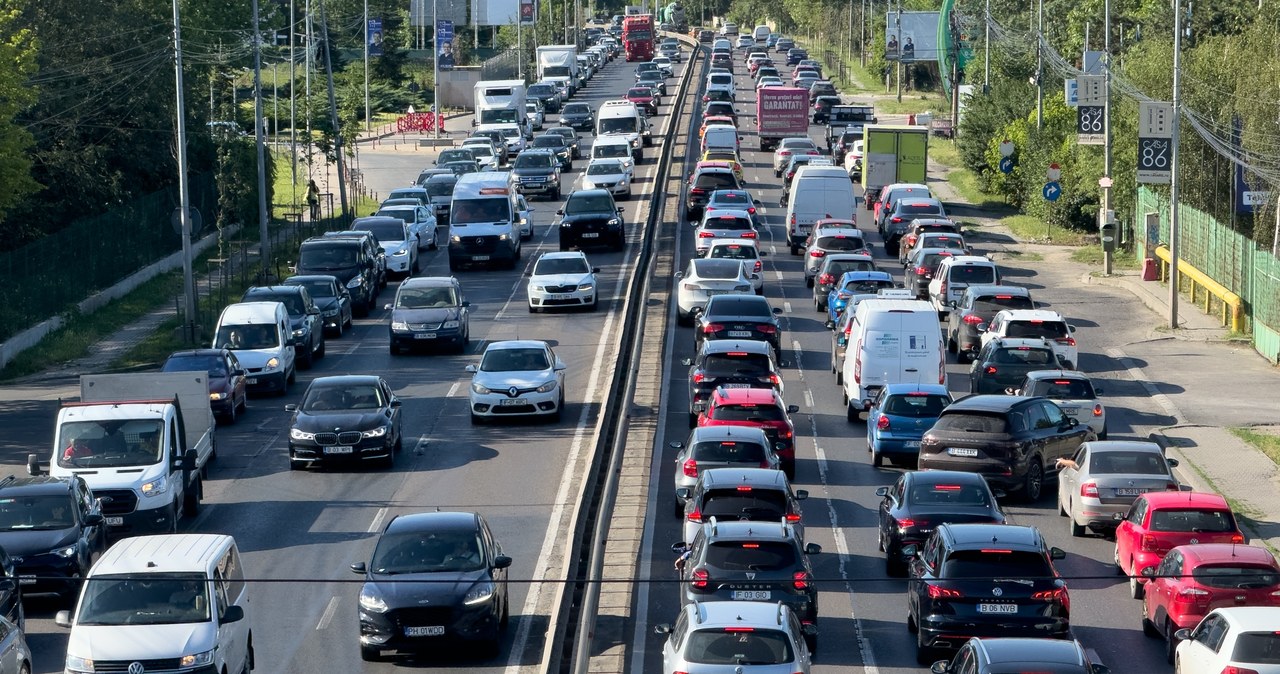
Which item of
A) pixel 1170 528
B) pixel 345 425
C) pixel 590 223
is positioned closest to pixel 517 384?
pixel 345 425

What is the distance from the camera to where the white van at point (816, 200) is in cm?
5488

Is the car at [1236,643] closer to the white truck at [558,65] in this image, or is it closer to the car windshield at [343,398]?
the car windshield at [343,398]

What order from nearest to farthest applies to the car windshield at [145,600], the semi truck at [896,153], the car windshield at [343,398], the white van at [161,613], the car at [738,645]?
the car at [738,645] < the white van at [161,613] < the car windshield at [145,600] < the car windshield at [343,398] < the semi truck at [896,153]

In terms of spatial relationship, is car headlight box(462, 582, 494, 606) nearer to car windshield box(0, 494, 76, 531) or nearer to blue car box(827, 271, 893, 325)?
car windshield box(0, 494, 76, 531)

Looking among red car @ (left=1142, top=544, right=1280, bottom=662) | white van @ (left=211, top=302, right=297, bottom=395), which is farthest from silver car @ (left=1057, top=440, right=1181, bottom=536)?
white van @ (left=211, top=302, right=297, bottom=395)

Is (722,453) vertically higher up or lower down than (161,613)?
higher up

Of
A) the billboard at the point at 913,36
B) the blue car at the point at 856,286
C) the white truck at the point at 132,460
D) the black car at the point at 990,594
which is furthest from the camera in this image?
the billboard at the point at 913,36

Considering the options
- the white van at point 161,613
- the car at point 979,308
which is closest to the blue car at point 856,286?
the car at point 979,308

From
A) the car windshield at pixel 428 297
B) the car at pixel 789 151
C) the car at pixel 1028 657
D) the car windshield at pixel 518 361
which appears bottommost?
the car at pixel 1028 657

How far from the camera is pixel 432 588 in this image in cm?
1988

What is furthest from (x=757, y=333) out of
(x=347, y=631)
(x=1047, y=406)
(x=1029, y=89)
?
(x=1029, y=89)

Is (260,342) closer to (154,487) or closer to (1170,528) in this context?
(154,487)

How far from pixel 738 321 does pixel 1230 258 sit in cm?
1636

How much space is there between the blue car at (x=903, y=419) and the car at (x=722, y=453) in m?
4.31
